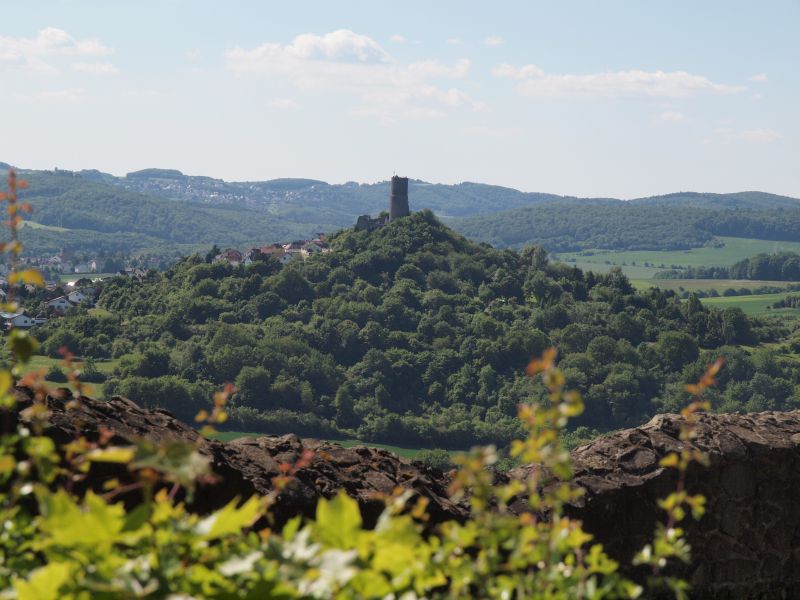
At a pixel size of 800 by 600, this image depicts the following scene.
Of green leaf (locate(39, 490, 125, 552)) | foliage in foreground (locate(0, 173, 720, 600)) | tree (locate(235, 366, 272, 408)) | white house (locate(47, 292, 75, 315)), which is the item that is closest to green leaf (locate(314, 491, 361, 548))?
foliage in foreground (locate(0, 173, 720, 600))

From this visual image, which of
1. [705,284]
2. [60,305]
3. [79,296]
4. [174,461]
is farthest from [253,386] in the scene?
[705,284]

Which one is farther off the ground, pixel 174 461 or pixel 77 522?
pixel 174 461

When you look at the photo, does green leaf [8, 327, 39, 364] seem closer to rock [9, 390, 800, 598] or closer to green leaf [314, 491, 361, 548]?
green leaf [314, 491, 361, 548]

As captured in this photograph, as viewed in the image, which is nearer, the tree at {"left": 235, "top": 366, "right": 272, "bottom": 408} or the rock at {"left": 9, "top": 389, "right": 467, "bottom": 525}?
the rock at {"left": 9, "top": 389, "right": 467, "bottom": 525}

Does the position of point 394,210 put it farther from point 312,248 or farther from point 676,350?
point 676,350

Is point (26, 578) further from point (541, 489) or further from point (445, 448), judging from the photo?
point (445, 448)

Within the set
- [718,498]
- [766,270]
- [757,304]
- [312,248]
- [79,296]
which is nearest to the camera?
[718,498]

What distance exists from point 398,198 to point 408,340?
65.8ft

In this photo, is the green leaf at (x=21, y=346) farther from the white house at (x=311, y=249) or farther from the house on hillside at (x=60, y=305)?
the white house at (x=311, y=249)

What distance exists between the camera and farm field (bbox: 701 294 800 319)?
4788 inches

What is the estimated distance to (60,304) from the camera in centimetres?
9612

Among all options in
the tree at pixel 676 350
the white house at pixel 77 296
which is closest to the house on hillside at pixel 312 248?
the white house at pixel 77 296

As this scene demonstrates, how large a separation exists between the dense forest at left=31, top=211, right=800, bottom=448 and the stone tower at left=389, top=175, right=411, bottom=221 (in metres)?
1.51

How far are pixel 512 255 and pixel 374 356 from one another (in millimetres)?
28749
